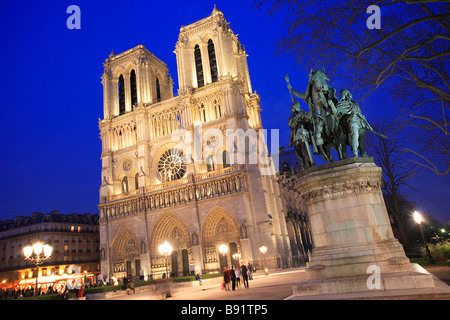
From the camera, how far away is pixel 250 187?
29375mm

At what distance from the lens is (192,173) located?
101ft

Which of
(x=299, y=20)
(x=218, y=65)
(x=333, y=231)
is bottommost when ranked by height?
(x=333, y=231)

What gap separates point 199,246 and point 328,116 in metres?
23.1

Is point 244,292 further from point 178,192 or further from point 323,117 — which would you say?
point 178,192

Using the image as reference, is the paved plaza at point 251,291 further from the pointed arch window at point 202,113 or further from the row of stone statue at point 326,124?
the pointed arch window at point 202,113

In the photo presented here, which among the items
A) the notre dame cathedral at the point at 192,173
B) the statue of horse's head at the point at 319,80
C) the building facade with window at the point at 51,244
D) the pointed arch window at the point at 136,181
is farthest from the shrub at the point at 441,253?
the building facade with window at the point at 51,244

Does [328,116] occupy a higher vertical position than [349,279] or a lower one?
higher

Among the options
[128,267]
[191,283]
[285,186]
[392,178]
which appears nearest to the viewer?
[191,283]

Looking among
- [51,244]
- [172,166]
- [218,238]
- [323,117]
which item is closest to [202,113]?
[172,166]

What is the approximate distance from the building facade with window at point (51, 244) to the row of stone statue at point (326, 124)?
124ft

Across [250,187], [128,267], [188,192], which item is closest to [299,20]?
[250,187]

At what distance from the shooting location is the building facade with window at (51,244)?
38.2 meters
